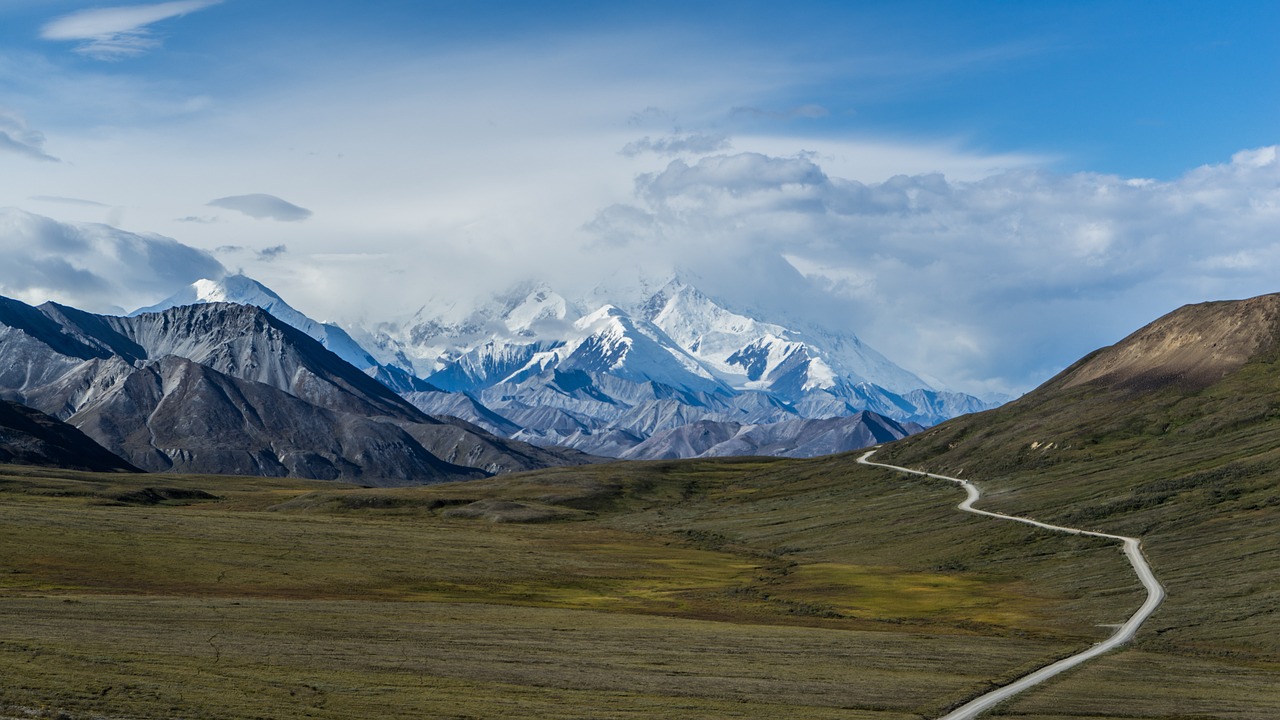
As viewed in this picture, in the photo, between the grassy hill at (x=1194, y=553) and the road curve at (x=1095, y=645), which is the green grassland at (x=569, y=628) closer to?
the grassy hill at (x=1194, y=553)

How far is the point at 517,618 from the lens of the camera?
93625 mm

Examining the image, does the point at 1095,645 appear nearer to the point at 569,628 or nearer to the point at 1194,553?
the point at 569,628

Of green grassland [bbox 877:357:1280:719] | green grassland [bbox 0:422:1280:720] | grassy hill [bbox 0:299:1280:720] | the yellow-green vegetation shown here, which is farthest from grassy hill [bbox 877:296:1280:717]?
the yellow-green vegetation

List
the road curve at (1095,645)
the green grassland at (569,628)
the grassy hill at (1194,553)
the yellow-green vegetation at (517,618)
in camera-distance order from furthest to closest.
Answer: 1. the grassy hill at (1194,553)
2. the road curve at (1095,645)
3. the green grassland at (569,628)
4. the yellow-green vegetation at (517,618)

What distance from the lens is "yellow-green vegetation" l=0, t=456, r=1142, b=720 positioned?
5628 centimetres

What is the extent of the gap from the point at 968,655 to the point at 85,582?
75.7 meters

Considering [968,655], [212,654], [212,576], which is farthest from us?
[212,576]

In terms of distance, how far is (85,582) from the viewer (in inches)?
4107

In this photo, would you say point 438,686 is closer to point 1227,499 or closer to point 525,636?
point 525,636

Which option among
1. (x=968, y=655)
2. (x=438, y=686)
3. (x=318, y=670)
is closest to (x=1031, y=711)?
(x=968, y=655)

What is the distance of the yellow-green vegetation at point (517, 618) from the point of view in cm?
5628

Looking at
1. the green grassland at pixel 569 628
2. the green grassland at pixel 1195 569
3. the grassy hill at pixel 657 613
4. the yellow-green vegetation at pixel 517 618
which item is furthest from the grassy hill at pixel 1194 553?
the yellow-green vegetation at pixel 517 618

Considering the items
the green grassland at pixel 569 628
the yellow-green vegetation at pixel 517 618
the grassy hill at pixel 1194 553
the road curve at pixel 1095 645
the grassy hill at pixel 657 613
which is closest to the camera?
the yellow-green vegetation at pixel 517 618

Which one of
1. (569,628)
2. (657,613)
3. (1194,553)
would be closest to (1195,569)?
(1194,553)
